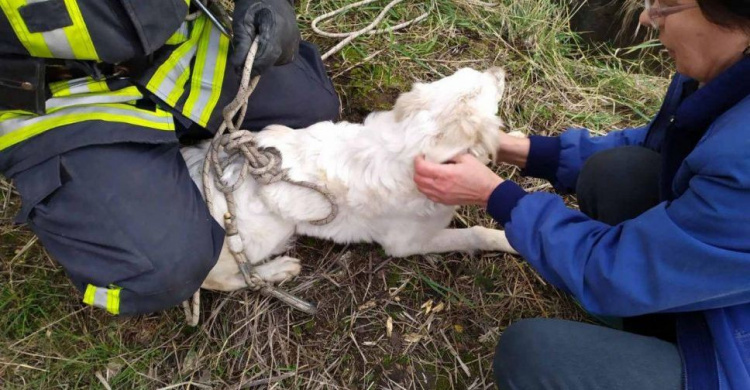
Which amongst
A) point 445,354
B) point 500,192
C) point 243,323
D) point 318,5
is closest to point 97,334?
point 243,323

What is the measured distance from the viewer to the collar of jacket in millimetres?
1528

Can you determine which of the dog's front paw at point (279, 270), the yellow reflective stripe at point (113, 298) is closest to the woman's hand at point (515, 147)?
the dog's front paw at point (279, 270)

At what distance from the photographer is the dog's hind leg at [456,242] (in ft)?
9.09

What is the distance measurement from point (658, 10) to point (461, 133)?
795 mm

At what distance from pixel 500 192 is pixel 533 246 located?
253 millimetres

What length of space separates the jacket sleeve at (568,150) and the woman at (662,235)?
0.19 metres

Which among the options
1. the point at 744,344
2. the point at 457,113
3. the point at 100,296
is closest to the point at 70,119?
the point at 100,296

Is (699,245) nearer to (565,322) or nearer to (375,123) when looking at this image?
(565,322)

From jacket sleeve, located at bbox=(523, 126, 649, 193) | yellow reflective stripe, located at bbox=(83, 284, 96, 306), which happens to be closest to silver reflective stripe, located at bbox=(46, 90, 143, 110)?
yellow reflective stripe, located at bbox=(83, 284, 96, 306)

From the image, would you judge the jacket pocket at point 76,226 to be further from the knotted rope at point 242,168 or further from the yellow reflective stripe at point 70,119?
the knotted rope at point 242,168

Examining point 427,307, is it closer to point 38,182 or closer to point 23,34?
point 38,182

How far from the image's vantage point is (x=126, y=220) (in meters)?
2.23

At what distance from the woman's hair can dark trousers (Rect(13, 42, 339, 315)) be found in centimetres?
207

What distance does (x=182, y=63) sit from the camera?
2326mm
